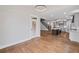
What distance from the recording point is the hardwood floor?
5.29 ft

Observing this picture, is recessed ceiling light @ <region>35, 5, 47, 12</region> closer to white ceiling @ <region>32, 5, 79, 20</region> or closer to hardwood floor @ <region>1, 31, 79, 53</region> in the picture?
white ceiling @ <region>32, 5, 79, 20</region>

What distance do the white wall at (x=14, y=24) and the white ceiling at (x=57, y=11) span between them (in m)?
0.23

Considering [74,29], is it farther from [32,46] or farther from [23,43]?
[23,43]

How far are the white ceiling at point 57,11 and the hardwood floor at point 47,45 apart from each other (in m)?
0.35

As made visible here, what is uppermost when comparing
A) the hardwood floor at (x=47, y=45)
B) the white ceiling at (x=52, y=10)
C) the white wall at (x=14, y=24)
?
the white ceiling at (x=52, y=10)

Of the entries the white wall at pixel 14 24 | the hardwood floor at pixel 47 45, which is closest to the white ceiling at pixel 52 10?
the white wall at pixel 14 24

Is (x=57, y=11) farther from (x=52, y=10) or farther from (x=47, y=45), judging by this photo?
(x=47, y=45)

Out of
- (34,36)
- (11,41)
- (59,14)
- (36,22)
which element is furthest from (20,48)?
(59,14)

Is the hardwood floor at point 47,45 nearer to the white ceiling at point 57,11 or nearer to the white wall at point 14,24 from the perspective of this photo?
the white wall at point 14,24

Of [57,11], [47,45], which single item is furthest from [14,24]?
[57,11]

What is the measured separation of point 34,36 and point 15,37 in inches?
15.1

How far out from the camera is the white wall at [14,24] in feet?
5.17

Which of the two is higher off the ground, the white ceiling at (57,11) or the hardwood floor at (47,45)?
the white ceiling at (57,11)

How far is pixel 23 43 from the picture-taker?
1671 millimetres
